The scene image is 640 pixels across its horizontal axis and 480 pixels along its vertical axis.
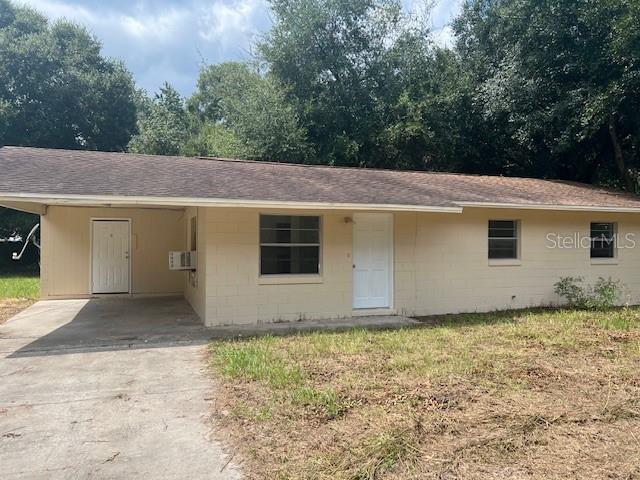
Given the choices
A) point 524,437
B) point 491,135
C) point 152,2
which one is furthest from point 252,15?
point 524,437

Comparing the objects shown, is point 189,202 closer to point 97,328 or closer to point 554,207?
point 97,328

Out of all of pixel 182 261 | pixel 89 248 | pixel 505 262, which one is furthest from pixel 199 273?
pixel 505 262

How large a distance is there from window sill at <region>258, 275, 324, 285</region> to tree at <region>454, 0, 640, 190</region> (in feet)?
36.8

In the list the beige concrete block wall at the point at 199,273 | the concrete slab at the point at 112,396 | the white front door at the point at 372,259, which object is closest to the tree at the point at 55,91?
the beige concrete block wall at the point at 199,273

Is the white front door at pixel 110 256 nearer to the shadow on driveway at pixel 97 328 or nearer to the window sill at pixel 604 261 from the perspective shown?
the shadow on driveway at pixel 97 328

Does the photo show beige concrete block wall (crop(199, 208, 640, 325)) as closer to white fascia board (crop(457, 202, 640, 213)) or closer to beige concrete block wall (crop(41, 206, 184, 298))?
white fascia board (crop(457, 202, 640, 213))

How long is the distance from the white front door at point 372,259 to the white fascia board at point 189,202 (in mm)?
1159

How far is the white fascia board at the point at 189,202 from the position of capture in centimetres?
651

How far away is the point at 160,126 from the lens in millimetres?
24922

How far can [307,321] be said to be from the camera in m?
8.84

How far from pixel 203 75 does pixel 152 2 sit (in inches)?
834

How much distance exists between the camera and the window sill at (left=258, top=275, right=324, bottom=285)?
8.63m

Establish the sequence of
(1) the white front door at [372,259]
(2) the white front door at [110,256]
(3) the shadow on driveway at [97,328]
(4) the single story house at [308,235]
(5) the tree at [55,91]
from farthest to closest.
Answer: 1. (5) the tree at [55,91]
2. (2) the white front door at [110,256]
3. (1) the white front door at [372,259]
4. (4) the single story house at [308,235]
5. (3) the shadow on driveway at [97,328]

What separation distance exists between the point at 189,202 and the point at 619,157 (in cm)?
1614
